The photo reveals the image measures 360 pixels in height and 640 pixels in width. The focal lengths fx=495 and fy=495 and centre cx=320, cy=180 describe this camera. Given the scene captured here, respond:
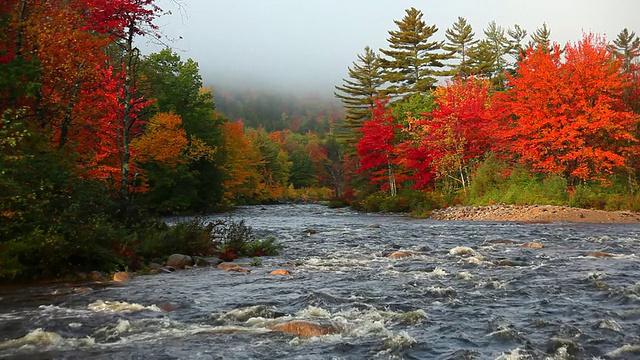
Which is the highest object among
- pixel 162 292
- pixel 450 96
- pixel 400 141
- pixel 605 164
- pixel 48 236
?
pixel 450 96

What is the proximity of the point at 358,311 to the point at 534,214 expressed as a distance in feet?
66.1

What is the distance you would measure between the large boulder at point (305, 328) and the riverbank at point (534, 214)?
2000 centimetres

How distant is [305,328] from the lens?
6.70 metres

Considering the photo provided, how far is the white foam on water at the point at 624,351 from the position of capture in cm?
546

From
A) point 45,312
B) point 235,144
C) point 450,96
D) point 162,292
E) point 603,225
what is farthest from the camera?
point 235,144

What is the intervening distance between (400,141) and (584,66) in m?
18.6

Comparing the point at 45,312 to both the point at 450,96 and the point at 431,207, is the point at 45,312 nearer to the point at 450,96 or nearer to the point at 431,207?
the point at 431,207

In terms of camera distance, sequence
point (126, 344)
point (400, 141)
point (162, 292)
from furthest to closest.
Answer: point (400, 141) < point (162, 292) < point (126, 344)

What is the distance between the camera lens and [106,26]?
14.0 m

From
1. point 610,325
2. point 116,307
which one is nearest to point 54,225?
point 116,307

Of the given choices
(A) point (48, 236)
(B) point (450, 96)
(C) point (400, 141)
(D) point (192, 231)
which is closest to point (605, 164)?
(B) point (450, 96)

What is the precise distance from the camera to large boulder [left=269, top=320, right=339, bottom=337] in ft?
21.6

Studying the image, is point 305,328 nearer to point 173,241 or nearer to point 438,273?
point 438,273

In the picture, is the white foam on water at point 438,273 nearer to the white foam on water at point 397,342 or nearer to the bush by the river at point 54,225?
the white foam on water at point 397,342
